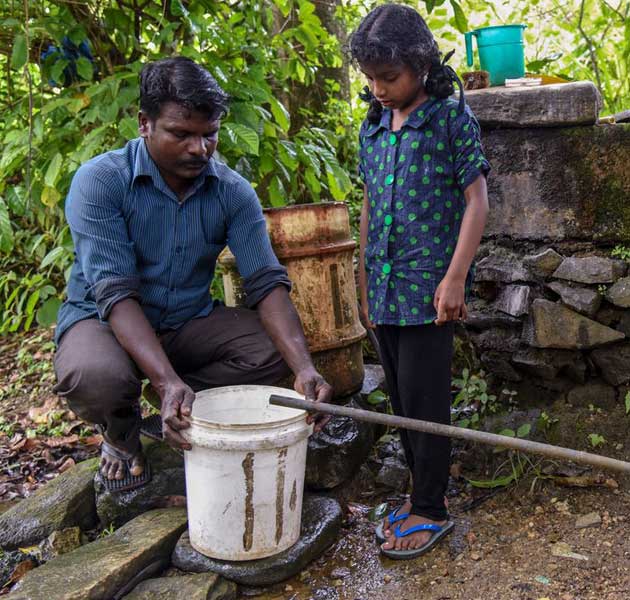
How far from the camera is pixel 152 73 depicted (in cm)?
266

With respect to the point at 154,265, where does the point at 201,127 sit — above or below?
above

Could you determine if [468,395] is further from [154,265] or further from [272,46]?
[272,46]

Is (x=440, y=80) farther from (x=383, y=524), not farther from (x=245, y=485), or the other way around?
(x=383, y=524)

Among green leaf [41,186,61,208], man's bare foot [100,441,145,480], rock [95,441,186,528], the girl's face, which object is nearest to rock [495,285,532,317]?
the girl's face

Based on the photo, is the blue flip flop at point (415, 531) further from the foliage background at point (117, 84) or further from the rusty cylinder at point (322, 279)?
the foliage background at point (117, 84)

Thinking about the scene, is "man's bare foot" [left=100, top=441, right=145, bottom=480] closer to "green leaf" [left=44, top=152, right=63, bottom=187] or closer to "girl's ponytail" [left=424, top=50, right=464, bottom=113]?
"green leaf" [left=44, top=152, right=63, bottom=187]

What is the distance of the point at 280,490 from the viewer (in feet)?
8.02

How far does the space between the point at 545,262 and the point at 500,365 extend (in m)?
0.50

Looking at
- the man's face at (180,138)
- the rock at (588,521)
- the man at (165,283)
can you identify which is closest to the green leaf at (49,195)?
the man at (165,283)

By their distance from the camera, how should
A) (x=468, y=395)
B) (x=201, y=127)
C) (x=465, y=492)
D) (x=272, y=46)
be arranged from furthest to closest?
(x=272, y=46), (x=468, y=395), (x=465, y=492), (x=201, y=127)

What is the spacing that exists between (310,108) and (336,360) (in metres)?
3.32

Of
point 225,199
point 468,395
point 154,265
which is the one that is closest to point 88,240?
point 154,265

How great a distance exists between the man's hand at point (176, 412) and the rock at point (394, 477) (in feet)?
3.55

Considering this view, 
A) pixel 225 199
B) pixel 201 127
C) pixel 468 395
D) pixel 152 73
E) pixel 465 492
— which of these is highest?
pixel 152 73
